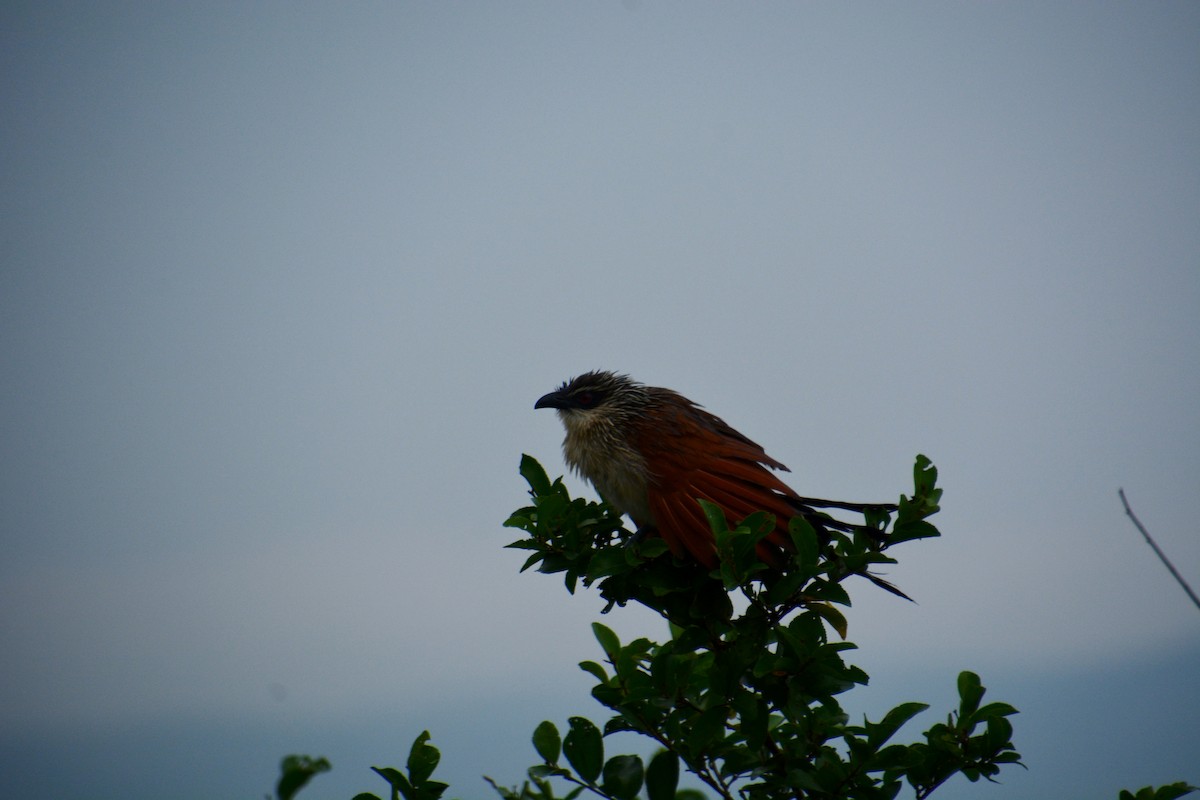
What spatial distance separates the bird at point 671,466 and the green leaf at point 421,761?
0.93 meters

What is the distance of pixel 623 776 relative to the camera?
1874 mm

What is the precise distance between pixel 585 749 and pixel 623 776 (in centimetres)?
10

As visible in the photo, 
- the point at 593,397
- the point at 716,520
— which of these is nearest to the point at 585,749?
the point at 716,520

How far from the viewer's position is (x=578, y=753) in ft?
6.28

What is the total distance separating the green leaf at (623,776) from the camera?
1.85m

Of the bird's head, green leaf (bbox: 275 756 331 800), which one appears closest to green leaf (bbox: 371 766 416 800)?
green leaf (bbox: 275 756 331 800)

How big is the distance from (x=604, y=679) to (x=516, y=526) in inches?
21.0

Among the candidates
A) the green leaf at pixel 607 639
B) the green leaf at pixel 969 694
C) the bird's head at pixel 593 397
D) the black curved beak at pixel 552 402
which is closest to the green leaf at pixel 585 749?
the green leaf at pixel 607 639

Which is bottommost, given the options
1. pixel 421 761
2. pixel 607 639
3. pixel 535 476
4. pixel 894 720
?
pixel 894 720

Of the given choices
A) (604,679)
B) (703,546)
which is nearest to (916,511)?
(703,546)

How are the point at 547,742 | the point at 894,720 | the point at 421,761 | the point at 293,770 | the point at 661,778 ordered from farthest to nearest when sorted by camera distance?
the point at 894,720
the point at 421,761
the point at 547,742
the point at 661,778
the point at 293,770

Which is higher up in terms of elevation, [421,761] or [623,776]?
→ [421,761]

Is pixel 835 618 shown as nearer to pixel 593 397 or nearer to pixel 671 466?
pixel 671 466

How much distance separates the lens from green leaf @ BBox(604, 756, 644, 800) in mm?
1852
